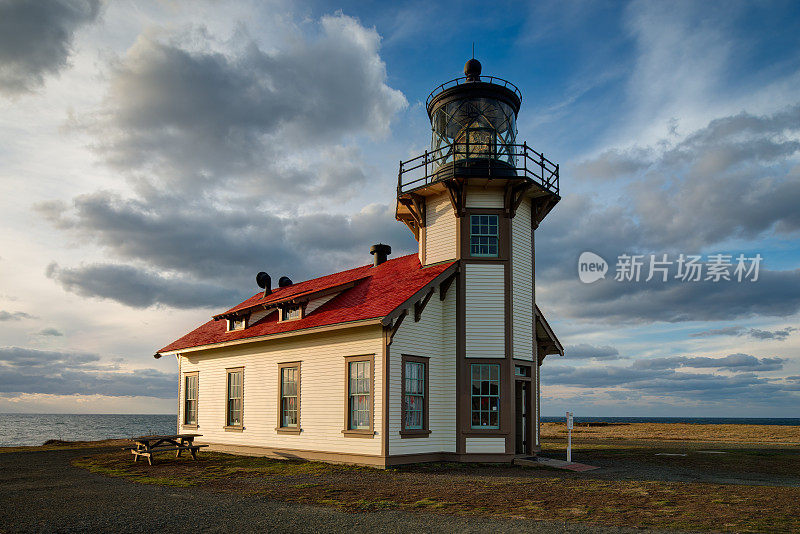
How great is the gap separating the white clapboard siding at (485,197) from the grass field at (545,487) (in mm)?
7215

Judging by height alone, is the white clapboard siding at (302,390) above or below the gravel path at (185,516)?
above

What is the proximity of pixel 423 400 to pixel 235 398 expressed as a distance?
777 centimetres

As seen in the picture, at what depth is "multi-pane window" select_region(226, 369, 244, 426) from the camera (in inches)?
823

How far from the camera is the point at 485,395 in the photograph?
16953 mm

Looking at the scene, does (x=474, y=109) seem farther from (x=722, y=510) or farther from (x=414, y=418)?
(x=722, y=510)

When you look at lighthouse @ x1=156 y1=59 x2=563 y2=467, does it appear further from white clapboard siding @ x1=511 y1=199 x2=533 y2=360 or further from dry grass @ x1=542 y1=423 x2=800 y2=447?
dry grass @ x1=542 y1=423 x2=800 y2=447

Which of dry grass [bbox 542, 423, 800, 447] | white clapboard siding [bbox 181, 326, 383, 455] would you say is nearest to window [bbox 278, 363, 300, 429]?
white clapboard siding [bbox 181, 326, 383, 455]

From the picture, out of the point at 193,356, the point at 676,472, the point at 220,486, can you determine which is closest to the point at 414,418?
the point at 220,486

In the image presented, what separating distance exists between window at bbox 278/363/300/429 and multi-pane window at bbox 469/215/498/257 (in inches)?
248

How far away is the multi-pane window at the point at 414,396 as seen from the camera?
53.1 ft

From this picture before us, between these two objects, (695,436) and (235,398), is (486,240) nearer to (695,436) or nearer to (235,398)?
(235,398)

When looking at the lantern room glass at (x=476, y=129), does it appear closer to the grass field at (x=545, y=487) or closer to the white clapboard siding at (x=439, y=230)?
the white clapboard siding at (x=439, y=230)

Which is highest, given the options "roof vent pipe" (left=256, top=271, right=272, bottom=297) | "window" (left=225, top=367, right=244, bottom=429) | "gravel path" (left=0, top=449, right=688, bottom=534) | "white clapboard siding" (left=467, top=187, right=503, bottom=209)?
"white clapboard siding" (left=467, top=187, right=503, bottom=209)

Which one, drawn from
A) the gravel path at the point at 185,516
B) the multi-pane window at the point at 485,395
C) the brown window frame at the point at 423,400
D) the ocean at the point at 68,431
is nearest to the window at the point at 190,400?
the gravel path at the point at 185,516
